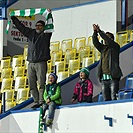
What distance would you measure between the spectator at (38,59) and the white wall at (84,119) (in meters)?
0.46

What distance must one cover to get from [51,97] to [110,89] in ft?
4.40

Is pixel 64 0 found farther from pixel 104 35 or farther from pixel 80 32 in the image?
pixel 104 35

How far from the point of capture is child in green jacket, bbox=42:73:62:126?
51.9 ft

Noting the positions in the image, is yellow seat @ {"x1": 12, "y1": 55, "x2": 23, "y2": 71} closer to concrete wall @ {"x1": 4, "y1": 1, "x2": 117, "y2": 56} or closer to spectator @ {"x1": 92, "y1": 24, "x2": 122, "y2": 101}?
concrete wall @ {"x1": 4, "y1": 1, "x2": 117, "y2": 56}

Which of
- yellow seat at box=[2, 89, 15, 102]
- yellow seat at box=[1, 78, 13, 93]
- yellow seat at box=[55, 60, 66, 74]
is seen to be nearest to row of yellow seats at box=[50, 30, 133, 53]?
yellow seat at box=[55, 60, 66, 74]

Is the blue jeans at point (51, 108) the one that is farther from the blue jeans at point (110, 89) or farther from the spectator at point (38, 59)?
the blue jeans at point (110, 89)

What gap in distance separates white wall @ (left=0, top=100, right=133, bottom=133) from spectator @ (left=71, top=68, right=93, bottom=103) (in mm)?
221

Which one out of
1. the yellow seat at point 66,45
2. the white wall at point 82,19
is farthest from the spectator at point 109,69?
the yellow seat at point 66,45

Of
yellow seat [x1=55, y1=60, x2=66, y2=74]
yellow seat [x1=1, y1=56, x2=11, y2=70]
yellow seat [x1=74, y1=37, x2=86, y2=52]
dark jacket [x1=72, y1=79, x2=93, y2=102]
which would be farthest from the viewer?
yellow seat [x1=1, y1=56, x2=11, y2=70]

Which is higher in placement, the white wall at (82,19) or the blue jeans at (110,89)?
the white wall at (82,19)

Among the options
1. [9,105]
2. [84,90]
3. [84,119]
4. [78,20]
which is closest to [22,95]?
[9,105]

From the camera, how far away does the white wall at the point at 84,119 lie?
1441 centimetres

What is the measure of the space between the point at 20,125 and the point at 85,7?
656cm

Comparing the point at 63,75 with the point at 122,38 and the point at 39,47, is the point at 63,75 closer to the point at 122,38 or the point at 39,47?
the point at 122,38
